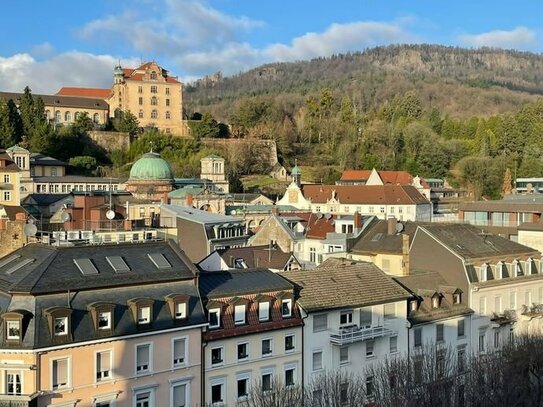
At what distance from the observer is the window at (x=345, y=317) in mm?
35062

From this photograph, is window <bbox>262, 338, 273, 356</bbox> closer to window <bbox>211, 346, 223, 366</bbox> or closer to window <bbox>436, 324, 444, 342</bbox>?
window <bbox>211, 346, 223, 366</bbox>

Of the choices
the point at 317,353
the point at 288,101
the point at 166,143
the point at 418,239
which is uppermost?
the point at 288,101

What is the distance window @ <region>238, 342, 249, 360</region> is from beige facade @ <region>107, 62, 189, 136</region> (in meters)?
102

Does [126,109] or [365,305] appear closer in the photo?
[365,305]

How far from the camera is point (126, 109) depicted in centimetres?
13050

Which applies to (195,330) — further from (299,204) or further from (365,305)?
(299,204)

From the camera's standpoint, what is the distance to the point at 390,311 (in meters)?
37.0

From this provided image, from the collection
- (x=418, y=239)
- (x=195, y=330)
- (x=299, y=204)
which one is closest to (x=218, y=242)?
(x=418, y=239)

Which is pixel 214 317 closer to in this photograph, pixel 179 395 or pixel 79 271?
pixel 179 395

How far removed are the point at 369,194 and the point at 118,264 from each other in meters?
73.8

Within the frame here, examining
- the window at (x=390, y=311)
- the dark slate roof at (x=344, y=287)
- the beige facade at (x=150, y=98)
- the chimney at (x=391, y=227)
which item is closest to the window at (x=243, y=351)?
the dark slate roof at (x=344, y=287)

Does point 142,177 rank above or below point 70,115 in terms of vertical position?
below

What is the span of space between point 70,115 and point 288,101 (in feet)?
220

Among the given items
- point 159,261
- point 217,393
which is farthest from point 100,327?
point 217,393
